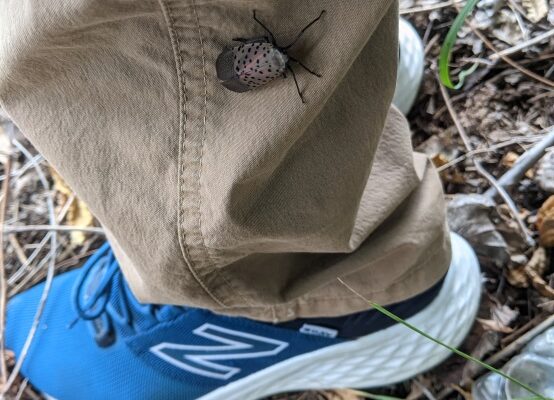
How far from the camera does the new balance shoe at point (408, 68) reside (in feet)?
4.54

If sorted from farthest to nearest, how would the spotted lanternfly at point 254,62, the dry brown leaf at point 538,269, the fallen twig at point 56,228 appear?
the fallen twig at point 56,228
the dry brown leaf at point 538,269
the spotted lanternfly at point 254,62

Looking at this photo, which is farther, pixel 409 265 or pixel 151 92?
pixel 409 265

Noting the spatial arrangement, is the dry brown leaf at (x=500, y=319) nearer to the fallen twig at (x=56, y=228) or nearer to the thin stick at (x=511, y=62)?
the thin stick at (x=511, y=62)

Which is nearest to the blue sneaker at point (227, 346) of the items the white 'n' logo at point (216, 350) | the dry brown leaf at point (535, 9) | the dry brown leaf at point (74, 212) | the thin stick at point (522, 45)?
the white 'n' logo at point (216, 350)

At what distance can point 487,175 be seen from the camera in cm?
Result: 130

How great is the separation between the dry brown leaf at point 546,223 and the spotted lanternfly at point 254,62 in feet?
2.46

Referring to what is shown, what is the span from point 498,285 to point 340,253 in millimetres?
474

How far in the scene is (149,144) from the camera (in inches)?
26.7

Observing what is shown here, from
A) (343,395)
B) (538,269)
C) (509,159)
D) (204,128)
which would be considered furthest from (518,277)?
(204,128)

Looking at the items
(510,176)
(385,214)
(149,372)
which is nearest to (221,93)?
(385,214)

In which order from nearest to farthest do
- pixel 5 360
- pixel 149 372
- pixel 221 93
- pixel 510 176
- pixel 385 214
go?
1. pixel 221 93
2. pixel 385 214
3. pixel 149 372
4. pixel 510 176
5. pixel 5 360

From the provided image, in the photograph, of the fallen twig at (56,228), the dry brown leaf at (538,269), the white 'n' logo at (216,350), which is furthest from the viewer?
the fallen twig at (56,228)

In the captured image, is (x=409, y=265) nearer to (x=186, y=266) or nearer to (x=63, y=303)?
(x=186, y=266)

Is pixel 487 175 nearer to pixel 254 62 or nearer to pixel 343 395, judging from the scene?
pixel 343 395
